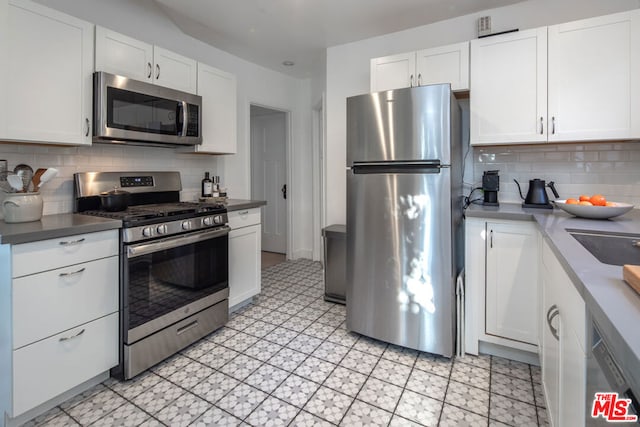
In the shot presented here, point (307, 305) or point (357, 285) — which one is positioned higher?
point (357, 285)

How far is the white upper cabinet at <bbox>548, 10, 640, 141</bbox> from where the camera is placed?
2.01 m

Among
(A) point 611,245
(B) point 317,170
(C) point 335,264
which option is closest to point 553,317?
(A) point 611,245

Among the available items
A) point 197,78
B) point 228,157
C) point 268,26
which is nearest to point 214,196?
point 228,157

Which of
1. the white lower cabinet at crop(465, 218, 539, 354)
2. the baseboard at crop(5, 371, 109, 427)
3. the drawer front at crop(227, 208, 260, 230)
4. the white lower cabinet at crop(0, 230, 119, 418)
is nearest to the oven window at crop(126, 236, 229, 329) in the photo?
the white lower cabinet at crop(0, 230, 119, 418)

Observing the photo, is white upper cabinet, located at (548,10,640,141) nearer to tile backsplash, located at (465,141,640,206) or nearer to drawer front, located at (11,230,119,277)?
tile backsplash, located at (465,141,640,206)

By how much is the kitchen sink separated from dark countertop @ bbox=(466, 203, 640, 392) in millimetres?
48

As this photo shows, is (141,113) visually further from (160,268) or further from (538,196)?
(538,196)

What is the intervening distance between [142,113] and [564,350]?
267 cm

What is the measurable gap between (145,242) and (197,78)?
61.2 inches

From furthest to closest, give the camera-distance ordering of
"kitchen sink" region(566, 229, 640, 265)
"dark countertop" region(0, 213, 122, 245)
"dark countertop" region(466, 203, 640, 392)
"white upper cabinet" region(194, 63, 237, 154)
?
"white upper cabinet" region(194, 63, 237, 154)
"dark countertop" region(0, 213, 122, 245)
"kitchen sink" region(566, 229, 640, 265)
"dark countertop" region(466, 203, 640, 392)

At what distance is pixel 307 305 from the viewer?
302 cm

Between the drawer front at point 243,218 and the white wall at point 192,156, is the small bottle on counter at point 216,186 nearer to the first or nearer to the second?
the white wall at point 192,156

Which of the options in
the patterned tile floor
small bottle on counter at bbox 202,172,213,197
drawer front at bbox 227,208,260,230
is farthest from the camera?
small bottle on counter at bbox 202,172,213,197

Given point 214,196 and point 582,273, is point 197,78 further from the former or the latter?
point 582,273
